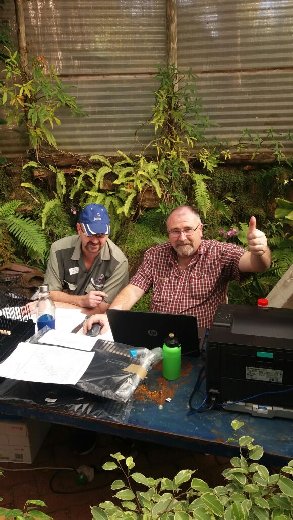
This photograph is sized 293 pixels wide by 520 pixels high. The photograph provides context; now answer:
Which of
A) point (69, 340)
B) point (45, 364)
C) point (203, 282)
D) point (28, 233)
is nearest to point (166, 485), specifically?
point (45, 364)

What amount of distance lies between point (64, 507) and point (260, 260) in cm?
184

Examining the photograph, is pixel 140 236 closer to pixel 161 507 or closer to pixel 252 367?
pixel 252 367

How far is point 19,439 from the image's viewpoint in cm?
256

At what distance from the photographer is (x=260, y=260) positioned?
8.61 ft

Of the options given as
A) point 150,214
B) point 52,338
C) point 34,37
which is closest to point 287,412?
point 52,338

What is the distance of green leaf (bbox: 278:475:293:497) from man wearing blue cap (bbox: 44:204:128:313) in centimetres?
230

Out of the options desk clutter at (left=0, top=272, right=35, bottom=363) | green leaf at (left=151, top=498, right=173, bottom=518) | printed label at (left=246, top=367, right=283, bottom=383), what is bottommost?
desk clutter at (left=0, top=272, right=35, bottom=363)

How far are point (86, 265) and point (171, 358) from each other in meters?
1.52

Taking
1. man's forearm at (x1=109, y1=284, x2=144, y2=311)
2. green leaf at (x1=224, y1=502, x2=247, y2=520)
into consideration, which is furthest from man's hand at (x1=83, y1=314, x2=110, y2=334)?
green leaf at (x1=224, y1=502, x2=247, y2=520)

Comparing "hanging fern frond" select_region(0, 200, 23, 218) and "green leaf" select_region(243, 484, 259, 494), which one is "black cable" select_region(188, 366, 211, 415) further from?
"hanging fern frond" select_region(0, 200, 23, 218)

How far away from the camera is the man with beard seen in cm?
285

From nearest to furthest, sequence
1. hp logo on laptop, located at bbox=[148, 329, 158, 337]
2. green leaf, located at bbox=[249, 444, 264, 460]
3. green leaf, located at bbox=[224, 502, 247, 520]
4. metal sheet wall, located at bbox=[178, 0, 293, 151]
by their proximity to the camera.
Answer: green leaf, located at bbox=[224, 502, 247, 520] < green leaf, located at bbox=[249, 444, 264, 460] < hp logo on laptop, located at bbox=[148, 329, 158, 337] < metal sheet wall, located at bbox=[178, 0, 293, 151]

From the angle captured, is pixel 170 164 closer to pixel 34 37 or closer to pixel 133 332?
pixel 34 37

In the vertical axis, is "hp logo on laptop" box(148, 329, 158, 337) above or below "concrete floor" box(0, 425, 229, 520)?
above
